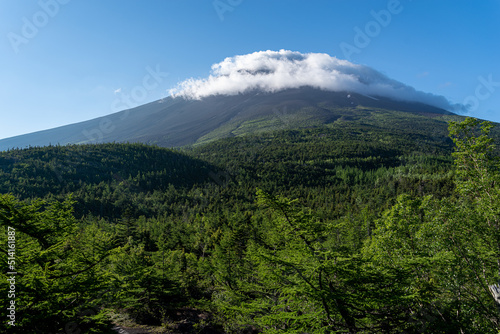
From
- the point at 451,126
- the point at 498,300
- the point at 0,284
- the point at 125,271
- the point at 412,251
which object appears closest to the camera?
the point at 0,284

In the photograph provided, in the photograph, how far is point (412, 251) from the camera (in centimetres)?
1114

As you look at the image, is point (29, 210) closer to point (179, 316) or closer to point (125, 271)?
point (125, 271)

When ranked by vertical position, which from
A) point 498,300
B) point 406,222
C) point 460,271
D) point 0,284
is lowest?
point 498,300

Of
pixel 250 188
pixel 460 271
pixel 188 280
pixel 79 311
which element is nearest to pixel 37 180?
pixel 250 188

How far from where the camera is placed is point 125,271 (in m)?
23.5

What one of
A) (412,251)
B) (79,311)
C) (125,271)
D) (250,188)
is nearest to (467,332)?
(412,251)

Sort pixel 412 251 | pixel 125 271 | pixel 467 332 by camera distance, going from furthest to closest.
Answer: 1. pixel 125 271
2. pixel 412 251
3. pixel 467 332

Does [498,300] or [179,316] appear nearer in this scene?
[498,300]

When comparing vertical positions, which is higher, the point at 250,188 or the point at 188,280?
the point at 188,280

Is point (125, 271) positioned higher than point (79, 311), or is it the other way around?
point (79, 311)

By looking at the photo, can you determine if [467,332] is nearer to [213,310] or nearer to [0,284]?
[0,284]

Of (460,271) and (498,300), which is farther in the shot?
(460,271)

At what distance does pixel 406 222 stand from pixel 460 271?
3367 mm

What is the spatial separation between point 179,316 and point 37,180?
18908 centimetres
